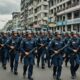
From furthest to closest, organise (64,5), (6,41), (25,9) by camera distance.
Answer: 1. (25,9)
2. (64,5)
3. (6,41)

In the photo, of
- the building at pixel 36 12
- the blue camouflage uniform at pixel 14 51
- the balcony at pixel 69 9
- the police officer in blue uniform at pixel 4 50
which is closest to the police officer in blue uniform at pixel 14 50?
the blue camouflage uniform at pixel 14 51

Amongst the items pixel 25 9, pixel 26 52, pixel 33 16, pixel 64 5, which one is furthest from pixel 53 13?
pixel 26 52

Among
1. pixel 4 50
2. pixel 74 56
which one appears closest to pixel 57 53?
pixel 74 56

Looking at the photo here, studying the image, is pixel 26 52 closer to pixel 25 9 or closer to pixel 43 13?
pixel 43 13

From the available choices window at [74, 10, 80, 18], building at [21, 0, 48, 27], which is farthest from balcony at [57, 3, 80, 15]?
building at [21, 0, 48, 27]

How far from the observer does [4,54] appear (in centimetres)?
A: 1495

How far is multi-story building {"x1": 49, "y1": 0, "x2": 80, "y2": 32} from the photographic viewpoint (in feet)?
182

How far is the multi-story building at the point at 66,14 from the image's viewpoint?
55594 mm

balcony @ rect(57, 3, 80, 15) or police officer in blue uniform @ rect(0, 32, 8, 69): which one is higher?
balcony @ rect(57, 3, 80, 15)

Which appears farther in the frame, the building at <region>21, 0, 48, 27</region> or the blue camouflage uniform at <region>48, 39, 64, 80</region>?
the building at <region>21, 0, 48, 27</region>

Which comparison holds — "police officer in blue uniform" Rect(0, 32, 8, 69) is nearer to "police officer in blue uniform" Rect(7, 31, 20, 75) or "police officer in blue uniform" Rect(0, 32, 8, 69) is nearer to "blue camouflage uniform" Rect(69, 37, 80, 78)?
"police officer in blue uniform" Rect(7, 31, 20, 75)

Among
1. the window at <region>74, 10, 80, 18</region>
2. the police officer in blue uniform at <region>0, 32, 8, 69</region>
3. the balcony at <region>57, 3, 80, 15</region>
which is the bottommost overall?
the police officer in blue uniform at <region>0, 32, 8, 69</region>

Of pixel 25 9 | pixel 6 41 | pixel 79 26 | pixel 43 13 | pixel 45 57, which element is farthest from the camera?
pixel 25 9

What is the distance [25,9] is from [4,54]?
349 feet
